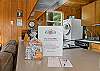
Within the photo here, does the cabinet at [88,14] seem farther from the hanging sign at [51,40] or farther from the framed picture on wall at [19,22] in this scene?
the framed picture on wall at [19,22]

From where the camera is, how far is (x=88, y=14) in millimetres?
5141

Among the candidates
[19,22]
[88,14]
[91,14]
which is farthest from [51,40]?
[19,22]

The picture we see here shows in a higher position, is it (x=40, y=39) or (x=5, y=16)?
(x=5, y=16)

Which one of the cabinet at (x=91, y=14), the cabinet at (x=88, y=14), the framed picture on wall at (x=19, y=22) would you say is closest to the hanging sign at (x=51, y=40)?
the cabinet at (x=91, y=14)

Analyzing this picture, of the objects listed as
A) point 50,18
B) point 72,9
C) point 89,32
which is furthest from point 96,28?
point 50,18

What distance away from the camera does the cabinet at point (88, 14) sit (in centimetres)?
479

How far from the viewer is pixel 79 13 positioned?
604 centimetres

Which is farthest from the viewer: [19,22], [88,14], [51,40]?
[19,22]

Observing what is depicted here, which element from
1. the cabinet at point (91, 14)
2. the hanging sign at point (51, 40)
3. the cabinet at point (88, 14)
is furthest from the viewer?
the cabinet at point (88, 14)

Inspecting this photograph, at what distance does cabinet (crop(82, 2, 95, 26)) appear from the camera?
4.79 m

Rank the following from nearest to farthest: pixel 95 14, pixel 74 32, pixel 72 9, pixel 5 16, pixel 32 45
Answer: pixel 32 45 → pixel 74 32 → pixel 95 14 → pixel 72 9 → pixel 5 16

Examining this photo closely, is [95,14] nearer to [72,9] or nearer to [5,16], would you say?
[72,9]

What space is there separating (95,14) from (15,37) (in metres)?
4.76

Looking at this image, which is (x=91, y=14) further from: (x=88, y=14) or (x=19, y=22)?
(x=19, y=22)
